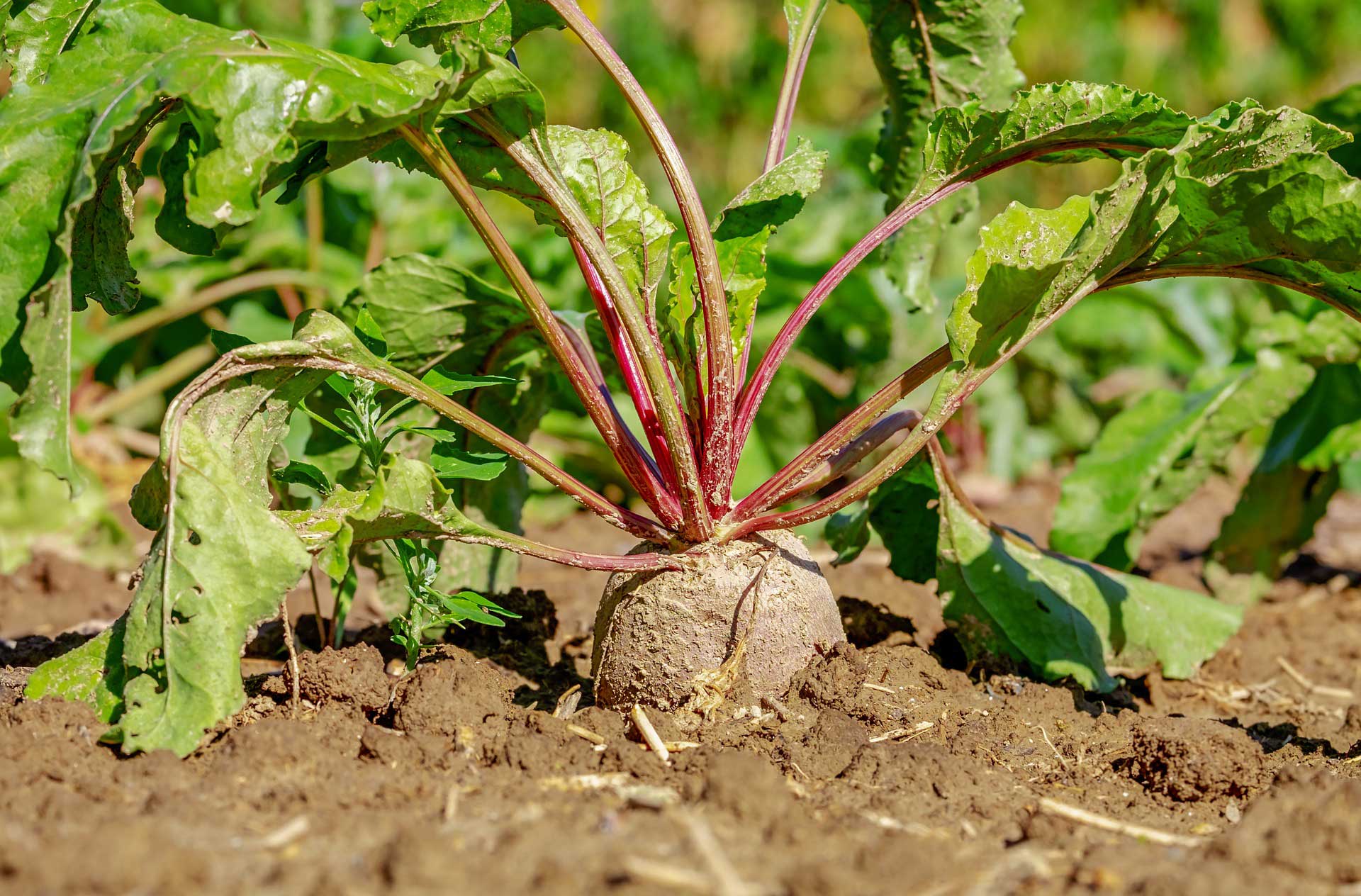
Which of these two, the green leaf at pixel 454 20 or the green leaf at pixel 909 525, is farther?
the green leaf at pixel 909 525

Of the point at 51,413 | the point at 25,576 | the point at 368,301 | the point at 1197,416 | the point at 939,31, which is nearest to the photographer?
the point at 51,413

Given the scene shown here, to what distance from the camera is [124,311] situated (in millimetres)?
2262

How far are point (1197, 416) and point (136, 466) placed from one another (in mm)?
4226

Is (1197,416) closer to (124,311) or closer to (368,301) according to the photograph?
(368,301)

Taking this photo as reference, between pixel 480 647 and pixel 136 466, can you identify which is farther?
pixel 136 466

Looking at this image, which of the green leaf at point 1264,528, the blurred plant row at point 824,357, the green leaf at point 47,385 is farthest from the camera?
the green leaf at point 1264,528

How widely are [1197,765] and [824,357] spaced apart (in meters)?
3.74

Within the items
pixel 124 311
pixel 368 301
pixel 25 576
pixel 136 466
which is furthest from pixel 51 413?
pixel 136 466

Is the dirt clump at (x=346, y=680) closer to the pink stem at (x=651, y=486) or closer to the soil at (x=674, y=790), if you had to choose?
the soil at (x=674, y=790)

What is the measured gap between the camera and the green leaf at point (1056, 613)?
2.60 m

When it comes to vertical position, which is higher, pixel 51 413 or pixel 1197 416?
pixel 51 413

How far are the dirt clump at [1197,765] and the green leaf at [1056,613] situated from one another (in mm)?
489

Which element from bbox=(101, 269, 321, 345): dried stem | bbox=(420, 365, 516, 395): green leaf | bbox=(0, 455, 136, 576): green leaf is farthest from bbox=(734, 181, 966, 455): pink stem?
bbox=(101, 269, 321, 345): dried stem

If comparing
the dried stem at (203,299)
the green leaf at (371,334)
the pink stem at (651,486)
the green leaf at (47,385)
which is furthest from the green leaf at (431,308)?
the dried stem at (203,299)
